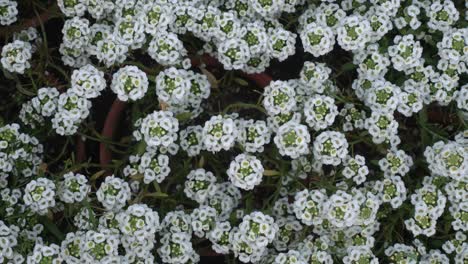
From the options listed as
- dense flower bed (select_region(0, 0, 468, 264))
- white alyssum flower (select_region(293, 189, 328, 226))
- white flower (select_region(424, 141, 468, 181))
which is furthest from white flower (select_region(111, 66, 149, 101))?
white flower (select_region(424, 141, 468, 181))

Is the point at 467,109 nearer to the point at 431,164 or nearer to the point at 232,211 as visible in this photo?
the point at 431,164

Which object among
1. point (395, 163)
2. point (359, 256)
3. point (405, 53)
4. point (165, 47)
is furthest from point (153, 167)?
point (405, 53)

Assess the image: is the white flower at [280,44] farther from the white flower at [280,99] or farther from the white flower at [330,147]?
the white flower at [330,147]

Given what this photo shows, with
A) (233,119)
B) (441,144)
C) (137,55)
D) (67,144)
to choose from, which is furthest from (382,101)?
(67,144)

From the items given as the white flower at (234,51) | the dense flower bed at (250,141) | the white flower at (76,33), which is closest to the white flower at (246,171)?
the dense flower bed at (250,141)

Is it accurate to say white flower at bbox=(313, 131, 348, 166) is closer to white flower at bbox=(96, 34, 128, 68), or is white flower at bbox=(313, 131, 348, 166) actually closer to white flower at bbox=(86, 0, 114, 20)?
white flower at bbox=(96, 34, 128, 68)

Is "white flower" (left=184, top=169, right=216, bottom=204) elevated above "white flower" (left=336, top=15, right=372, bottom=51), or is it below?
below

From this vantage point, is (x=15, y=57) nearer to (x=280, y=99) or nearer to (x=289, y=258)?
(x=280, y=99)
